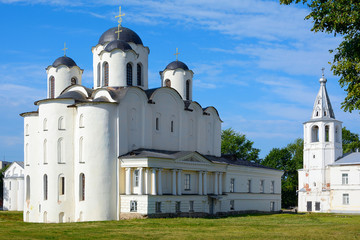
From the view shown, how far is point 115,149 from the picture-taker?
39938 millimetres

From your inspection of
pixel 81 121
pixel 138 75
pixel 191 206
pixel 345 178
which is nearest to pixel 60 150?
pixel 81 121

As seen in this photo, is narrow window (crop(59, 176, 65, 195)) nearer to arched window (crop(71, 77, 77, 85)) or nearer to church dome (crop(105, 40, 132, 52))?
arched window (crop(71, 77, 77, 85))

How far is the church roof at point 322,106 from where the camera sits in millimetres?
64125

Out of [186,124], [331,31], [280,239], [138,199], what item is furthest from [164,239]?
[186,124]

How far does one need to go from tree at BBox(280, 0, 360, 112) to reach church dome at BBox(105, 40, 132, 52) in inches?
892

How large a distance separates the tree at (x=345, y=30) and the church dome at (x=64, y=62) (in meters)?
28.3

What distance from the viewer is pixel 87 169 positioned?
130ft

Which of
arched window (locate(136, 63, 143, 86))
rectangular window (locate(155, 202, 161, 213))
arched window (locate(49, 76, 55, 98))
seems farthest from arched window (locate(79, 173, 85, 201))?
arched window (locate(49, 76, 55, 98))

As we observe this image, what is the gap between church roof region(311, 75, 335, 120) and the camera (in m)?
64.1

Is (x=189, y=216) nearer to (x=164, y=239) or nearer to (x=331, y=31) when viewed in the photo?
(x=164, y=239)

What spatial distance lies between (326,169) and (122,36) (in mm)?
29299

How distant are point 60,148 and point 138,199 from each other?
23.3ft

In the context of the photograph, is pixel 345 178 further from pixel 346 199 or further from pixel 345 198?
pixel 346 199

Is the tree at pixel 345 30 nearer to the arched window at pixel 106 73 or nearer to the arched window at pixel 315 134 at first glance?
the arched window at pixel 106 73
